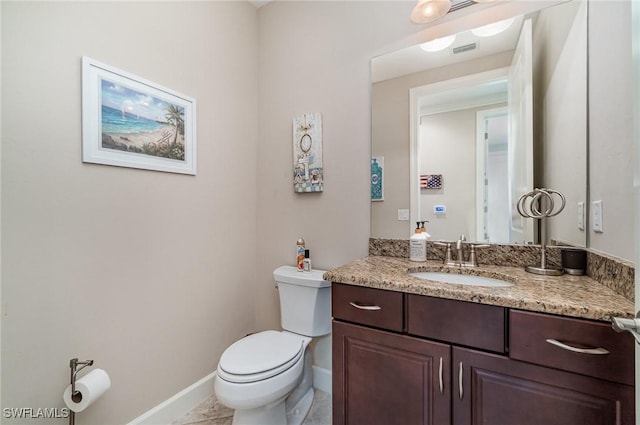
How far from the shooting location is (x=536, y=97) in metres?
1.34

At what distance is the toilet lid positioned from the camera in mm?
1235

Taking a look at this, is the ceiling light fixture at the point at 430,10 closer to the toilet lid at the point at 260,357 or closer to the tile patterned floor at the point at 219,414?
the toilet lid at the point at 260,357

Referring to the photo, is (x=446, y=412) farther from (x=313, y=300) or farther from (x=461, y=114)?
(x=461, y=114)

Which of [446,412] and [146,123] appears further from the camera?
[146,123]

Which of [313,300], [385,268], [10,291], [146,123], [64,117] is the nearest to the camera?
[10,291]

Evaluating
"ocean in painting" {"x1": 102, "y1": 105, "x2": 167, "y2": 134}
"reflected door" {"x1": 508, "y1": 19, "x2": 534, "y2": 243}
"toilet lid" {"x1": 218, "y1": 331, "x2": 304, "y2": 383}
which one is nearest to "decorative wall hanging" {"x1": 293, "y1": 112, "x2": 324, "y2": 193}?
"ocean in painting" {"x1": 102, "y1": 105, "x2": 167, "y2": 134}

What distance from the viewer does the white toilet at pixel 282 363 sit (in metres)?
1.22

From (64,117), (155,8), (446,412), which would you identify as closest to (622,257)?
(446,412)

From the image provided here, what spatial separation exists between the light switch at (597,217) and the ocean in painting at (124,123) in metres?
2.02

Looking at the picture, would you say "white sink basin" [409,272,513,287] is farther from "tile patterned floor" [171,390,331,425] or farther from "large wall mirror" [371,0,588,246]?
"tile patterned floor" [171,390,331,425]

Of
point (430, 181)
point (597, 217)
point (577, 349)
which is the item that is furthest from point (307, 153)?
point (577, 349)

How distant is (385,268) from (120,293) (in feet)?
4.25

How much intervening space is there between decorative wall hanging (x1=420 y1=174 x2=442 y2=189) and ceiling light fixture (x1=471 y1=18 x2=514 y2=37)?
2.40 ft

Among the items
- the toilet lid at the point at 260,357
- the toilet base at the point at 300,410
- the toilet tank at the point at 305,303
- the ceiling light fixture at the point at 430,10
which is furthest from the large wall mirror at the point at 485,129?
the toilet base at the point at 300,410
